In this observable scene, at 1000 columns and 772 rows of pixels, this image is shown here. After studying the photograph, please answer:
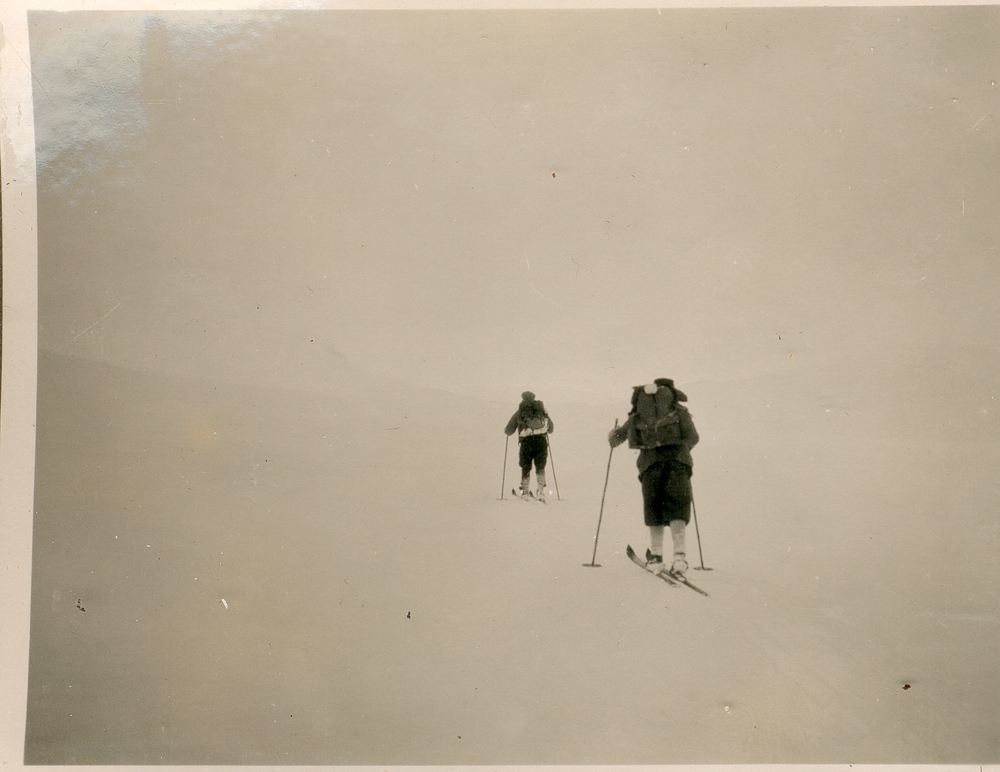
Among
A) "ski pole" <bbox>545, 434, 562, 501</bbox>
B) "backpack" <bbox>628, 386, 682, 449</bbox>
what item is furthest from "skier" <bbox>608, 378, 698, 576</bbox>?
"ski pole" <bbox>545, 434, 562, 501</bbox>

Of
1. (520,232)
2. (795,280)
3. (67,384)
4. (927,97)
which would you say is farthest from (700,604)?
(67,384)

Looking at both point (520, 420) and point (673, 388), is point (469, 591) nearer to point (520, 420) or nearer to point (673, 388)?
point (520, 420)

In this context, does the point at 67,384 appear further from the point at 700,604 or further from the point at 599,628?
the point at 700,604

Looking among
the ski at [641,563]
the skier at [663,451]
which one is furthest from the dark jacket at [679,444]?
the ski at [641,563]

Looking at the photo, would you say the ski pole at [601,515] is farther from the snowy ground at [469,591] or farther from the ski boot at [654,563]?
the ski boot at [654,563]

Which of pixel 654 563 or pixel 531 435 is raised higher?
pixel 531 435

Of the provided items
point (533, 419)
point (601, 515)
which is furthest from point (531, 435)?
point (601, 515)

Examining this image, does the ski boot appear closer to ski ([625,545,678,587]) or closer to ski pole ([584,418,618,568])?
ski ([625,545,678,587])
